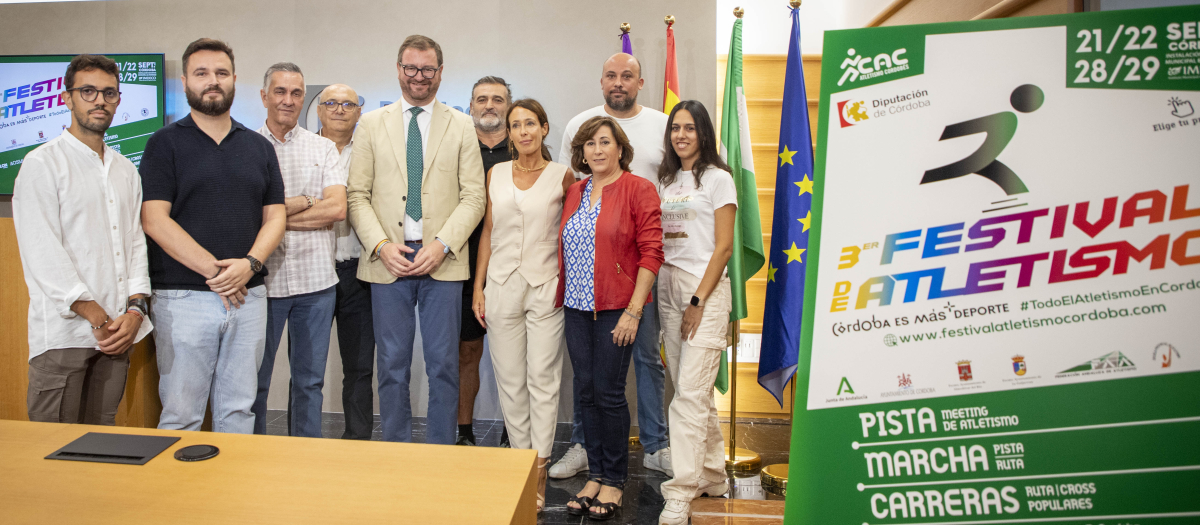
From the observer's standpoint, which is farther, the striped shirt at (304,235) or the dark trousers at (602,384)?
the striped shirt at (304,235)

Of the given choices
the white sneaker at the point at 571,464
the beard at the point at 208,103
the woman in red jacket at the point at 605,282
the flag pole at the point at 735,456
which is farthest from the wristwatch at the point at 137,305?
the flag pole at the point at 735,456

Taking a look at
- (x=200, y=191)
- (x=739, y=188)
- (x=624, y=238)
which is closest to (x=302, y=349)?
(x=200, y=191)

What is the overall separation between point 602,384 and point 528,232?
655 mm

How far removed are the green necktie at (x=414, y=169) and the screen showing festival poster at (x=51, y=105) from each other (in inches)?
87.9

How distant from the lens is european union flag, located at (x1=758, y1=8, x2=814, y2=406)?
319 cm

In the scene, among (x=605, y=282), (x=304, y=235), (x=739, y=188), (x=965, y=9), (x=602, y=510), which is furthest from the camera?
(x=739, y=188)

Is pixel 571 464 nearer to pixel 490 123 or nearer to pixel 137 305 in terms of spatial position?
pixel 490 123

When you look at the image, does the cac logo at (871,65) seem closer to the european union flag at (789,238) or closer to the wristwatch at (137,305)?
the european union flag at (789,238)

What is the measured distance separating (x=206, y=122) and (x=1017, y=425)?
263 centimetres

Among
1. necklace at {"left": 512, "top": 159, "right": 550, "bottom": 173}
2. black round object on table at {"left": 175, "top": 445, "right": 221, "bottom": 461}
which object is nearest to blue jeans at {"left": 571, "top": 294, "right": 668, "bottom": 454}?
necklace at {"left": 512, "top": 159, "right": 550, "bottom": 173}

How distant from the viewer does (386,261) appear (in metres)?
2.75

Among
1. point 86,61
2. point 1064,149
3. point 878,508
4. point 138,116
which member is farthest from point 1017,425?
point 138,116

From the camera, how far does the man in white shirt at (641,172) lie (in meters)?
3.17

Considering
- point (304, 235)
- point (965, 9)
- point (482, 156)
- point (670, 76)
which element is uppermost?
point (965, 9)
